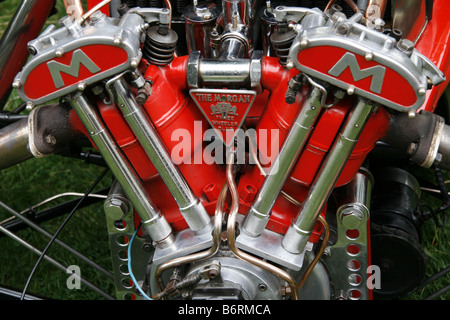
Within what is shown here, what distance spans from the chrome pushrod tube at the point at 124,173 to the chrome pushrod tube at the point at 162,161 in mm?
57

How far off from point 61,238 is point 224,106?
3.78 feet

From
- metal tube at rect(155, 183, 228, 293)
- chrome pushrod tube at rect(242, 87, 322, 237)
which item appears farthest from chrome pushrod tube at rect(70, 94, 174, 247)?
chrome pushrod tube at rect(242, 87, 322, 237)

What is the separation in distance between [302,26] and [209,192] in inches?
16.4

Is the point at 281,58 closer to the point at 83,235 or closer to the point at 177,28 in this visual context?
the point at 177,28

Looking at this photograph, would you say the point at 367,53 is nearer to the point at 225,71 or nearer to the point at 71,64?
the point at 225,71

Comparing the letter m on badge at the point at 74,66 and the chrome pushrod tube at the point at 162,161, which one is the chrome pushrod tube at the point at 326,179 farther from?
the letter m on badge at the point at 74,66

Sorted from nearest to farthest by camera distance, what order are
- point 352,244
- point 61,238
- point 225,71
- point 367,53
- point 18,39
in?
1. point 367,53
2. point 225,71
3. point 352,244
4. point 18,39
5. point 61,238

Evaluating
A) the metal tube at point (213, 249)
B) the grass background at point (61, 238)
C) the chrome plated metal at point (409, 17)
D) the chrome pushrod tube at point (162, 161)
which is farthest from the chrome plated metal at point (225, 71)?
the grass background at point (61, 238)

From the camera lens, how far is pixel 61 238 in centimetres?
229

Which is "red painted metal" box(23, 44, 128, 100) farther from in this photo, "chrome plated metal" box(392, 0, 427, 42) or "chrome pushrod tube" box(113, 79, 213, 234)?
"chrome plated metal" box(392, 0, 427, 42)

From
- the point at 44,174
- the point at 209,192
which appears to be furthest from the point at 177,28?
the point at 44,174

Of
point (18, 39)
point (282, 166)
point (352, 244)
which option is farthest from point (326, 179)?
point (18, 39)

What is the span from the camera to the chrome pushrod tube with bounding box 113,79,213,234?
1300 mm
